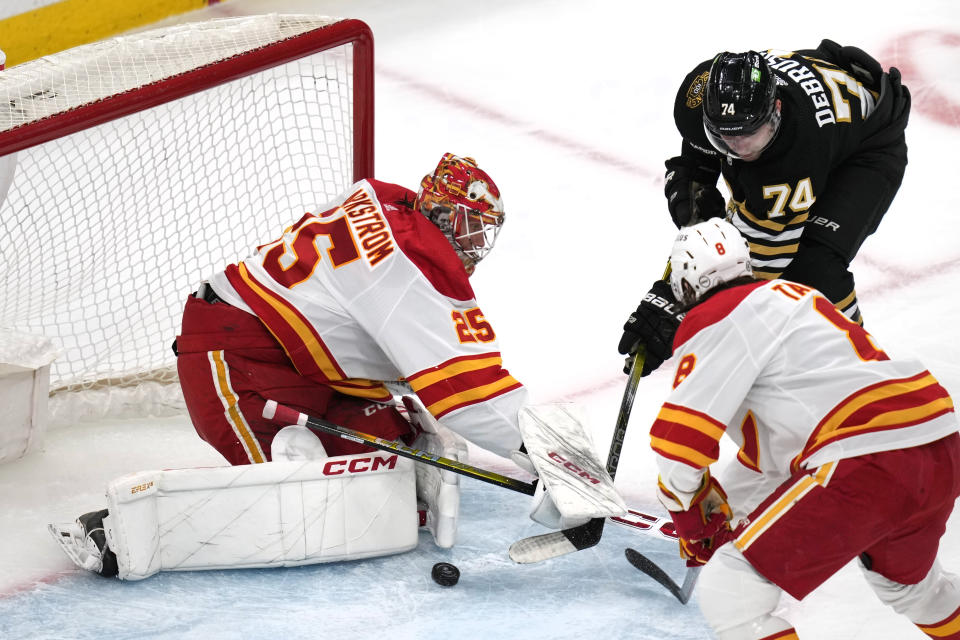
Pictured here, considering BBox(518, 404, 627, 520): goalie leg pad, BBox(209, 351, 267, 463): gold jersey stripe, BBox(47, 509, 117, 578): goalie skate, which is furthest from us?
BBox(209, 351, 267, 463): gold jersey stripe

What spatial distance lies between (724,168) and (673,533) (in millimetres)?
852

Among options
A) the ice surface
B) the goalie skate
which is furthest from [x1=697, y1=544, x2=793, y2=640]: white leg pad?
the goalie skate

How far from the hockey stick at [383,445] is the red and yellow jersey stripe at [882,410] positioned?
74 centimetres

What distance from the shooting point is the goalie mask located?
2.59 m

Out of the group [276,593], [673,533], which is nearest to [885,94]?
[673,533]

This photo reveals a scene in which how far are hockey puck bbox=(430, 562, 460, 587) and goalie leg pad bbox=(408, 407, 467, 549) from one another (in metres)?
0.13

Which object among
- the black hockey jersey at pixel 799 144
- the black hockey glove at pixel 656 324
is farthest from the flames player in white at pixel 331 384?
the black hockey jersey at pixel 799 144

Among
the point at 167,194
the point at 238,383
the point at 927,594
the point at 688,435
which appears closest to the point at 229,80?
the point at 167,194

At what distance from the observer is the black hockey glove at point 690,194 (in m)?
3.09

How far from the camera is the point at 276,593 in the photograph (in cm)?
252

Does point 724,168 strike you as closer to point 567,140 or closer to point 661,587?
point 661,587

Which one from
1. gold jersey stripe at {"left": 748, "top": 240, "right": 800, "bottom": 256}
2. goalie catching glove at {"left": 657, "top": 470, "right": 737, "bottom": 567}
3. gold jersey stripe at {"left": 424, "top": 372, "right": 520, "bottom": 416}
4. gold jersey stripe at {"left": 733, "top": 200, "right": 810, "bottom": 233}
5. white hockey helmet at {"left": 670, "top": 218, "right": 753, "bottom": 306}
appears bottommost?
goalie catching glove at {"left": 657, "top": 470, "right": 737, "bottom": 567}

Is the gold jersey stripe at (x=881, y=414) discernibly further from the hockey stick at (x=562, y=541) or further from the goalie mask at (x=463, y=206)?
the goalie mask at (x=463, y=206)

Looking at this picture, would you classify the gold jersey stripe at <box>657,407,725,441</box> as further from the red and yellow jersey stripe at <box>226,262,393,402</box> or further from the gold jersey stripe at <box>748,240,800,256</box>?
the gold jersey stripe at <box>748,240,800,256</box>
